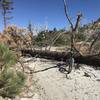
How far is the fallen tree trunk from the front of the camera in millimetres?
10924

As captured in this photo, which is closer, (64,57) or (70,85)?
(70,85)

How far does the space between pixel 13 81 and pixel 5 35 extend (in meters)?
8.80

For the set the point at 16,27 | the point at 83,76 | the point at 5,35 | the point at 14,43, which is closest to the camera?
the point at 83,76

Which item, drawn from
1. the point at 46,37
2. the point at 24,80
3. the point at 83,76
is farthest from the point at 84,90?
the point at 46,37

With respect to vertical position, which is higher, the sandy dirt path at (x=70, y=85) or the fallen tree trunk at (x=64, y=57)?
the fallen tree trunk at (x=64, y=57)

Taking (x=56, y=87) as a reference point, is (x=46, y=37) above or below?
above

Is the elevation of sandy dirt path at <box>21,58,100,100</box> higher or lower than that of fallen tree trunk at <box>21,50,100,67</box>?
lower

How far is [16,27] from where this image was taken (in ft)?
Answer: 59.8

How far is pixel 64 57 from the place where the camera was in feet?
39.5

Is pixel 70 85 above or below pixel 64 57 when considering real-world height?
below

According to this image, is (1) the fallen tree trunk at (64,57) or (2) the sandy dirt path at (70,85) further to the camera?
(1) the fallen tree trunk at (64,57)

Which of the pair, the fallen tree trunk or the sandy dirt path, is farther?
the fallen tree trunk

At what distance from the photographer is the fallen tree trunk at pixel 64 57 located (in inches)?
430

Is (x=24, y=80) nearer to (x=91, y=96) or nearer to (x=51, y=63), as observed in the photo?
(x=91, y=96)
